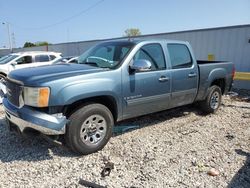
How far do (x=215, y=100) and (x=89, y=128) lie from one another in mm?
3877

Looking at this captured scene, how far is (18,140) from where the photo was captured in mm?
4309

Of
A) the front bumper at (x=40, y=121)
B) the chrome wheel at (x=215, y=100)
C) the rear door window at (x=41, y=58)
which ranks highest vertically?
the rear door window at (x=41, y=58)

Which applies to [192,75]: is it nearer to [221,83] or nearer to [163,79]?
[163,79]

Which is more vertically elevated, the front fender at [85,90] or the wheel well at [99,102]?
the front fender at [85,90]

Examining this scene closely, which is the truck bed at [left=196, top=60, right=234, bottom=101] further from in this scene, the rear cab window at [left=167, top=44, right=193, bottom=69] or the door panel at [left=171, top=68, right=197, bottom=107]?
the rear cab window at [left=167, top=44, right=193, bottom=69]

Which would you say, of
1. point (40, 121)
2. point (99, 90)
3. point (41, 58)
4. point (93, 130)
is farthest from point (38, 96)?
point (41, 58)

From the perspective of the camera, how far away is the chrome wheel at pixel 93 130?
3.70 meters

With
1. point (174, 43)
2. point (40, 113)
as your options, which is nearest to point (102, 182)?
point (40, 113)

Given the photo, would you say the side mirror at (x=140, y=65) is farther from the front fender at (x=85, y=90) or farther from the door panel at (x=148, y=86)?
the front fender at (x=85, y=90)

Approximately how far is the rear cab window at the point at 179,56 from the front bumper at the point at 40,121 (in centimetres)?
258

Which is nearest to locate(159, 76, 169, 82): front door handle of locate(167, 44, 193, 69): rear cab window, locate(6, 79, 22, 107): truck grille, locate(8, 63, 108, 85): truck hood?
locate(167, 44, 193, 69): rear cab window

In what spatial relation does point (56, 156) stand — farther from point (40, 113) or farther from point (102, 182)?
point (102, 182)

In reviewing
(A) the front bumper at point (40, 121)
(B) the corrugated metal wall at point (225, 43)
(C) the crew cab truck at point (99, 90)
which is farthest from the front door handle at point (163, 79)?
(B) the corrugated metal wall at point (225, 43)

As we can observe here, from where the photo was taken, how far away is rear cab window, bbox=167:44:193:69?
494 centimetres
